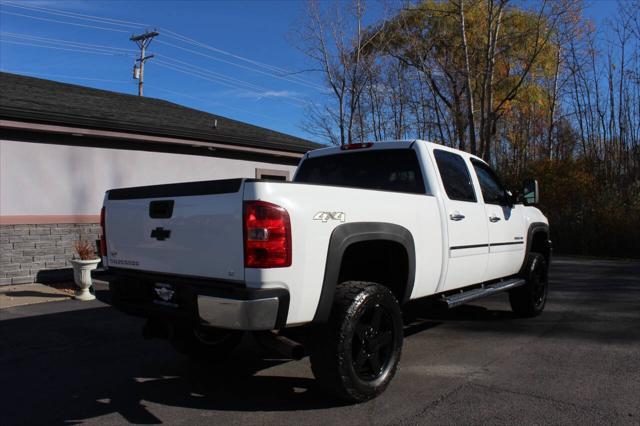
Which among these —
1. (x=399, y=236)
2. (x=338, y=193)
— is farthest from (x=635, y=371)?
(x=338, y=193)

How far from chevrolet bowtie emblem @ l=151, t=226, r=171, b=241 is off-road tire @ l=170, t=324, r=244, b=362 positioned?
1.17 metres

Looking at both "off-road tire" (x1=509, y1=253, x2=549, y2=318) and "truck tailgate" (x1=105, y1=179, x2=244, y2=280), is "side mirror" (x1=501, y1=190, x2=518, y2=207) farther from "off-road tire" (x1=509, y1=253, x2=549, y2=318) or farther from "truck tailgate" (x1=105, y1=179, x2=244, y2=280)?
"truck tailgate" (x1=105, y1=179, x2=244, y2=280)

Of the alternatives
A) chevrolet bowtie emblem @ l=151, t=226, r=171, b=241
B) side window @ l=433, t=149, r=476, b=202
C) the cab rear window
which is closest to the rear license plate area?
chevrolet bowtie emblem @ l=151, t=226, r=171, b=241

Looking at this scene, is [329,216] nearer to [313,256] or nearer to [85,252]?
[313,256]

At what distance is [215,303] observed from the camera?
3205 mm

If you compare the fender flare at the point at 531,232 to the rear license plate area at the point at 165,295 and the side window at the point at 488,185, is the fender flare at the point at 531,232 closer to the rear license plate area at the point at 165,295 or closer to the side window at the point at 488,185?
the side window at the point at 488,185

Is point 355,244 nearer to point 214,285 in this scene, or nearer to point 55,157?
point 214,285

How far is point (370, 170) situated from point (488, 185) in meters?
1.64

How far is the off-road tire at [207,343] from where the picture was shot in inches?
187

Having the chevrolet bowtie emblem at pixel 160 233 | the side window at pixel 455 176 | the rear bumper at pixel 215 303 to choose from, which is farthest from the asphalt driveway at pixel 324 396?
the side window at pixel 455 176

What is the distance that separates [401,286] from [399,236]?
0.50m

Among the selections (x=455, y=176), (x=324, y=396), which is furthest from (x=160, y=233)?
(x=455, y=176)

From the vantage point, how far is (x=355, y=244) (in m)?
3.89

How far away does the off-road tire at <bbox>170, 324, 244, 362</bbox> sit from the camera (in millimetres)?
4746
